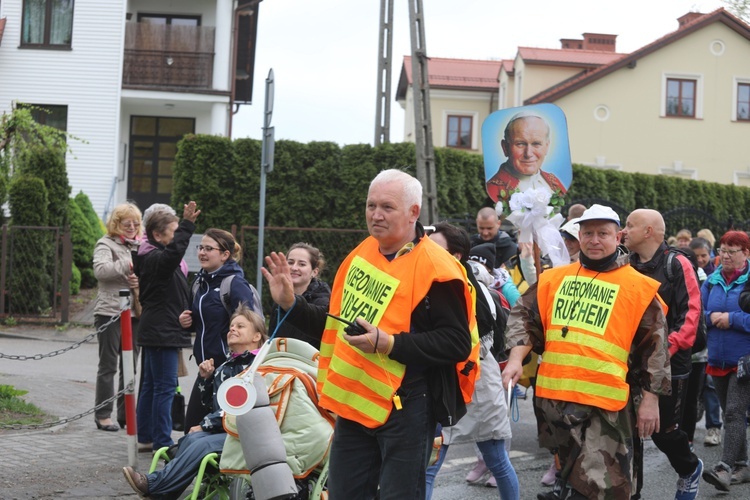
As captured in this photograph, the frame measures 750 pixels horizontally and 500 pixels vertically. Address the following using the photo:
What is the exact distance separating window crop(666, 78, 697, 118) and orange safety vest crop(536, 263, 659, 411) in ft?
125

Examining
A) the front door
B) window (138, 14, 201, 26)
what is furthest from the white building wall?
the front door

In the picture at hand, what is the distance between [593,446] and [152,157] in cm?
2678

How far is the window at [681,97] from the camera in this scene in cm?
4144

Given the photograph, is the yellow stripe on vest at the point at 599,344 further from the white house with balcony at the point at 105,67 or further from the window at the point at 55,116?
the window at the point at 55,116

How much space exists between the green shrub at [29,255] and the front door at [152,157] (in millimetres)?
11980

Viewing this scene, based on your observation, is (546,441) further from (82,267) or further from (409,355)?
(82,267)

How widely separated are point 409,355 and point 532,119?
6034 mm

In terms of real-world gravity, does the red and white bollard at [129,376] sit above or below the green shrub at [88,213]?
below

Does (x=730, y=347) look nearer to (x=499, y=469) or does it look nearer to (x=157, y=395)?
(x=499, y=469)

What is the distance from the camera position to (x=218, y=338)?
23.1ft

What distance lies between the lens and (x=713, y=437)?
32.1 ft

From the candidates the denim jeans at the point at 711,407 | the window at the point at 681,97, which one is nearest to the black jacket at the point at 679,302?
the denim jeans at the point at 711,407

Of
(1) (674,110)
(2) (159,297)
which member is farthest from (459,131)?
(2) (159,297)

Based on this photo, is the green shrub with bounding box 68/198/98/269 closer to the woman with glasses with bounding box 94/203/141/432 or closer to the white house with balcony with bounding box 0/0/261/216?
the white house with balcony with bounding box 0/0/261/216
